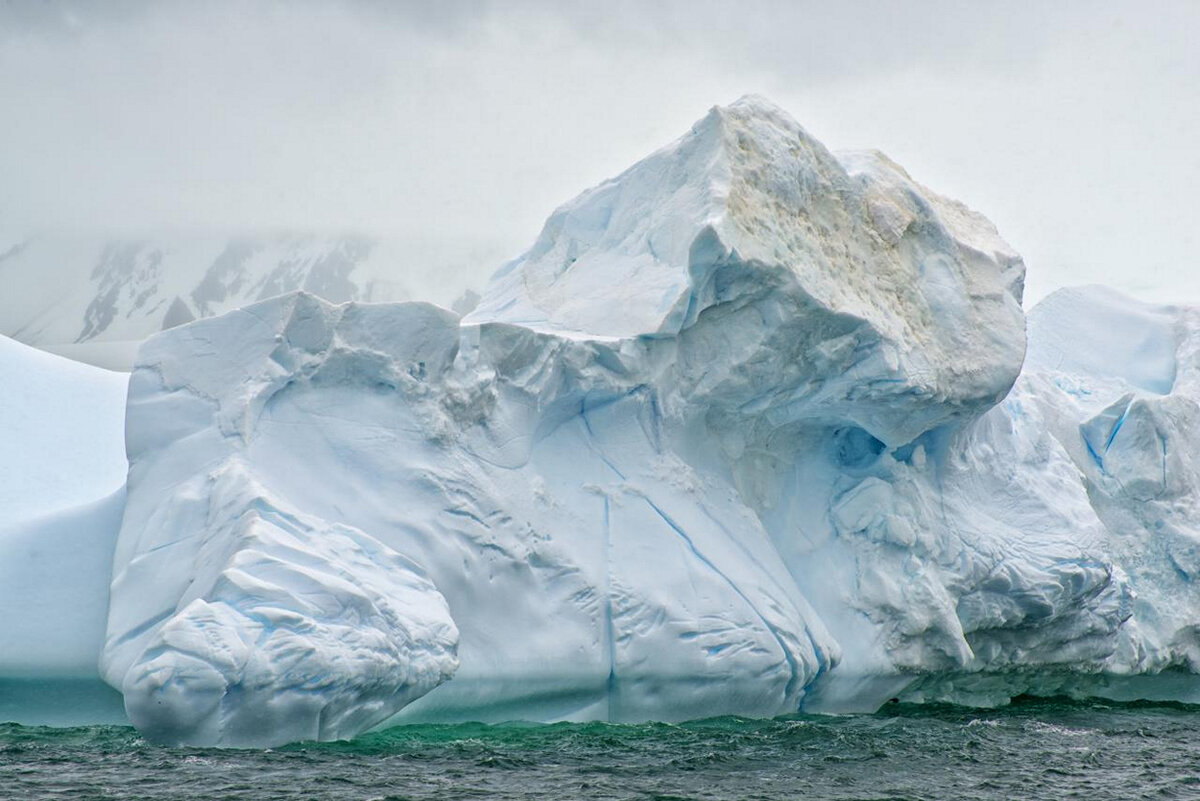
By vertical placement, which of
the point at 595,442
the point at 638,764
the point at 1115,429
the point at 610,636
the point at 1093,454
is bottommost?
the point at 638,764

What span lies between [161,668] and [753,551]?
13.7 feet

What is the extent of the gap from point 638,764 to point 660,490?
2.31m

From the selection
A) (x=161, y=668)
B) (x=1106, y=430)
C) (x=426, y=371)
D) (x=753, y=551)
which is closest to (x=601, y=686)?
(x=753, y=551)

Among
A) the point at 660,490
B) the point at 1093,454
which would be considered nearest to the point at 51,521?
the point at 660,490

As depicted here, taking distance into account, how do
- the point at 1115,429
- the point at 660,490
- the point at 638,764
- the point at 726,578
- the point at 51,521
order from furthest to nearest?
the point at 1115,429
the point at 660,490
the point at 726,578
the point at 51,521
the point at 638,764

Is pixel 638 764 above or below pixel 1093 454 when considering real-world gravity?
below

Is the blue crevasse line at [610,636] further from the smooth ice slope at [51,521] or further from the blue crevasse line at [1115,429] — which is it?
the blue crevasse line at [1115,429]

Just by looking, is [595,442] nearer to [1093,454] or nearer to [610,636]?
[610,636]

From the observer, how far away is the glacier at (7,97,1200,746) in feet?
20.8

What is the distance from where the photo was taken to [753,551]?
846 centimetres

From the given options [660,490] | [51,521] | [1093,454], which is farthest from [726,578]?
[1093,454]

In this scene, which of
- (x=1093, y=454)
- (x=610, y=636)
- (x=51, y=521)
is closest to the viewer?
(x=51, y=521)

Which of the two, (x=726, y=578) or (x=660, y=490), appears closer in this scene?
(x=726, y=578)

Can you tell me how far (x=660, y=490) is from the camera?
8.27 meters
